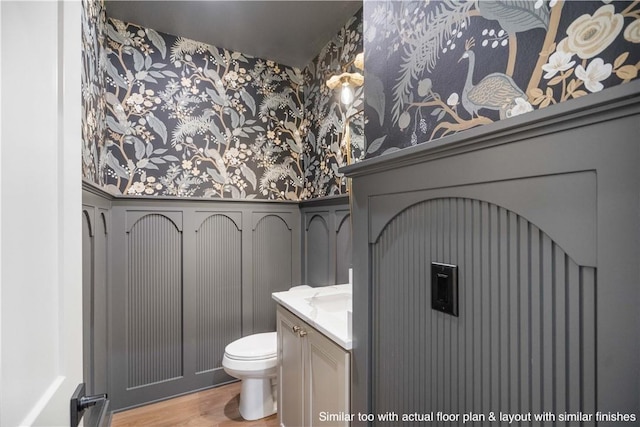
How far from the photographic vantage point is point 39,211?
1.88ft

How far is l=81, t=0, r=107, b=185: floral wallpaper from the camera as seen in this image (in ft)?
4.91

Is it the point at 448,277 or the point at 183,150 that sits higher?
the point at 183,150

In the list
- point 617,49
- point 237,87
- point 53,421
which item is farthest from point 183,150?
point 617,49

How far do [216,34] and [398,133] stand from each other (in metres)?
2.20

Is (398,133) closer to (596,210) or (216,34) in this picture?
(596,210)

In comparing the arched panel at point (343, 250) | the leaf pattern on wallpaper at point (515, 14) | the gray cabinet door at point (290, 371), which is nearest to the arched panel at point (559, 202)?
the leaf pattern on wallpaper at point (515, 14)

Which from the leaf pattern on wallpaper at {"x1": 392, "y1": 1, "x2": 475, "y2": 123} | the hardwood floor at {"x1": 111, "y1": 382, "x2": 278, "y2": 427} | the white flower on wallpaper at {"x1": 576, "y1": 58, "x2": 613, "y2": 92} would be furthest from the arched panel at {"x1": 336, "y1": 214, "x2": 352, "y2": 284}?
the white flower on wallpaper at {"x1": 576, "y1": 58, "x2": 613, "y2": 92}

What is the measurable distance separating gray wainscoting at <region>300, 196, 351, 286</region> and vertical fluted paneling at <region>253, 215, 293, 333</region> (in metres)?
0.17

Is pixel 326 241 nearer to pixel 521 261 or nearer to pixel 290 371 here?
pixel 290 371

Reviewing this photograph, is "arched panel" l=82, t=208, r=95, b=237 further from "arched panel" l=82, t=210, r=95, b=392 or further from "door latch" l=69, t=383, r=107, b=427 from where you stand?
"door latch" l=69, t=383, r=107, b=427

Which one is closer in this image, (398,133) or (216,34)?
(398,133)

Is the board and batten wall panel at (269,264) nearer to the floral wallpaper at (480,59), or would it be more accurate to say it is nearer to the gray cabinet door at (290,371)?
the gray cabinet door at (290,371)

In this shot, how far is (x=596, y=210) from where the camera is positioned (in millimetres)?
512

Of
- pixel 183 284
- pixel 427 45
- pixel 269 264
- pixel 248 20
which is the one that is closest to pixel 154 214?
pixel 183 284
